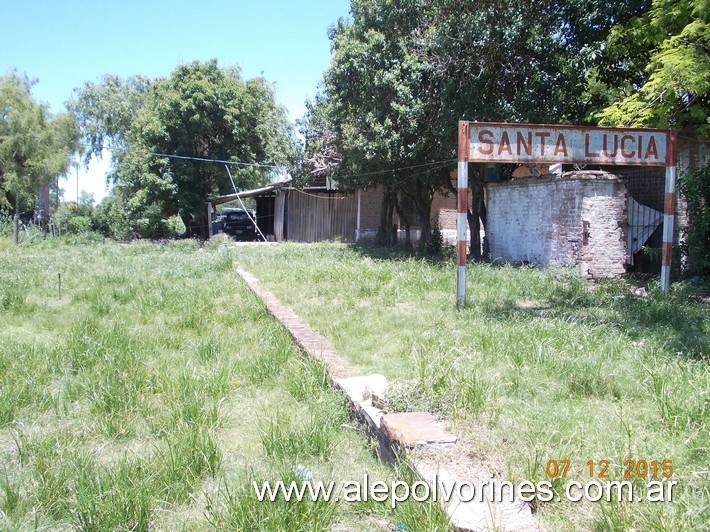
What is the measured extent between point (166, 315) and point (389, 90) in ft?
33.1

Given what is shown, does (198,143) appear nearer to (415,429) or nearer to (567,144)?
(567,144)

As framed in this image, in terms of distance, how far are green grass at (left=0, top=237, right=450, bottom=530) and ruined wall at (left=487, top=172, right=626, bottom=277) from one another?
7109 millimetres

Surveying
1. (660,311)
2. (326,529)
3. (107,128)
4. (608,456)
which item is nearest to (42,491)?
(326,529)

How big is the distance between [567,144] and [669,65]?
9.61 feet

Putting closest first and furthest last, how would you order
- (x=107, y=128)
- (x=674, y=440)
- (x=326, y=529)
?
(x=326, y=529)
(x=674, y=440)
(x=107, y=128)

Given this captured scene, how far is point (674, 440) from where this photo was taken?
128 inches

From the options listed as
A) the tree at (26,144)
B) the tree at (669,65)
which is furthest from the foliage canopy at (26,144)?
the tree at (669,65)

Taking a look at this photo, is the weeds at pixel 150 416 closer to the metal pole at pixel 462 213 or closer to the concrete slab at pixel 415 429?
the concrete slab at pixel 415 429

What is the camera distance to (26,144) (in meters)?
26.5

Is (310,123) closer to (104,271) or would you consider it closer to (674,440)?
(104,271)

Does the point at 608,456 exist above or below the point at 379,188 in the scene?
below

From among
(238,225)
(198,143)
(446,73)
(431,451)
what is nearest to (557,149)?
(431,451)

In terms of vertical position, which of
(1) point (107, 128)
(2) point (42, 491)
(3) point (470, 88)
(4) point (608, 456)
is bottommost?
(2) point (42, 491)

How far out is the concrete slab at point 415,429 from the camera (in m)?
3.07
